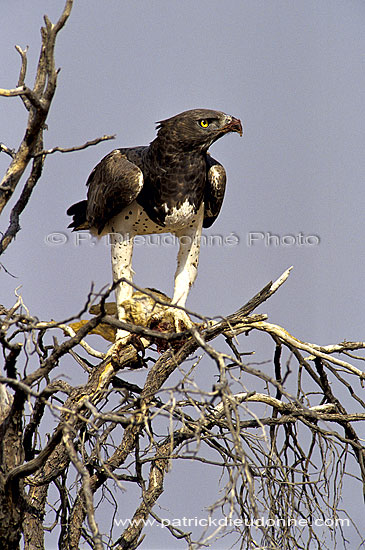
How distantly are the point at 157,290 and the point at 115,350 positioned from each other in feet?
2.24

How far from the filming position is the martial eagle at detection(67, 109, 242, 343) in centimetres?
337

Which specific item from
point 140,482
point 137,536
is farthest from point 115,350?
point 137,536

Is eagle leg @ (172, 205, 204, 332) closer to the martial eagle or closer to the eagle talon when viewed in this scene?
the martial eagle

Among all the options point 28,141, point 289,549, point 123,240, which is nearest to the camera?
point 28,141

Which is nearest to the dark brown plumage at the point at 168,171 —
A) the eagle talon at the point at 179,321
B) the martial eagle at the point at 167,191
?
the martial eagle at the point at 167,191

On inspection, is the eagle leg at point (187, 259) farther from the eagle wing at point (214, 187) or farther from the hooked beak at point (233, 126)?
the hooked beak at point (233, 126)

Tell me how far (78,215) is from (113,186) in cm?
69

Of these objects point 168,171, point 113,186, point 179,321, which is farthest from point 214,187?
point 179,321

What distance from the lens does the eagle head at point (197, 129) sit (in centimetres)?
334

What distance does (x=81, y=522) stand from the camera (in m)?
3.11

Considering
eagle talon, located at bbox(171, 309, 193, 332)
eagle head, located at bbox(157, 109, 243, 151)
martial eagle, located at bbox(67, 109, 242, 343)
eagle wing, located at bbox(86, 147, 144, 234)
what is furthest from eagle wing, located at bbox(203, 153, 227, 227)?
eagle talon, located at bbox(171, 309, 193, 332)

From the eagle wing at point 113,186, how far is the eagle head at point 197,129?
9.0 inches

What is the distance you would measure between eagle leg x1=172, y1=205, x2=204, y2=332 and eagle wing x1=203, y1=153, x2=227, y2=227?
0.07 m

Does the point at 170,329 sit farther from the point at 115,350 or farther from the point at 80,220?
the point at 80,220
